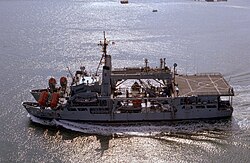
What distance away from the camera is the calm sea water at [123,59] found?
46.3 metres

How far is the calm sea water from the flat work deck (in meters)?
4.10

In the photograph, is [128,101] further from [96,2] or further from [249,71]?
[96,2]

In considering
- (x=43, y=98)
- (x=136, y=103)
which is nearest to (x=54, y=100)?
(x=43, y=98)

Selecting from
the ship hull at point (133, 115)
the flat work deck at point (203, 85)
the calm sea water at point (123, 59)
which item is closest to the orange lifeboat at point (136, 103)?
the ship hull at point (133, 115)

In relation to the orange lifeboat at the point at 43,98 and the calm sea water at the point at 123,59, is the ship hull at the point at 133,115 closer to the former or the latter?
the orange lifeboat at the point at 43,98

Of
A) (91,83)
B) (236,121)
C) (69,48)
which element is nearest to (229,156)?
(236,121)

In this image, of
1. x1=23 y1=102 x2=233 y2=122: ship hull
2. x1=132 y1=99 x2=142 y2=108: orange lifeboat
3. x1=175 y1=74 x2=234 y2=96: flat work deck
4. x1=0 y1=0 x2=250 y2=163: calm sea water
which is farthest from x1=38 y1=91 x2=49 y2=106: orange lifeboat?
x1=175 y1=74 x2=234 y2=96: flat work deck

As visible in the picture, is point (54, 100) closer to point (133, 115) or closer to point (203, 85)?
point (133, 115)

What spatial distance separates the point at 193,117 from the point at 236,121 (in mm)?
5764

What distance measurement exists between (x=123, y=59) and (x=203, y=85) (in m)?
30.2

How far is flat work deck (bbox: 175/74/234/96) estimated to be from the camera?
53.2 metres

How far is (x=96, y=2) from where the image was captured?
186250mm

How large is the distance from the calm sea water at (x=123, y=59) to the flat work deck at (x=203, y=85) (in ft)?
13.4

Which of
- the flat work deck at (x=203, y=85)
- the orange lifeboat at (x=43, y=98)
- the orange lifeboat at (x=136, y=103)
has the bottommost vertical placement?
the orange lifeboat at (x=136, y=103)
